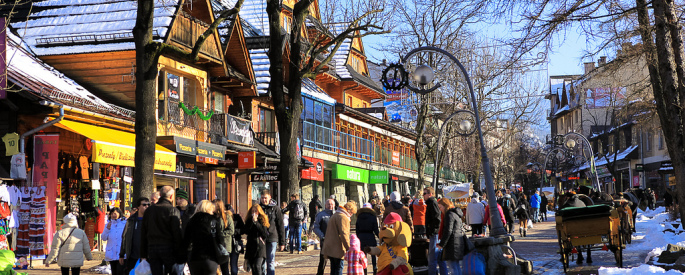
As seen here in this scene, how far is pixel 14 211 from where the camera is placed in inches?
700

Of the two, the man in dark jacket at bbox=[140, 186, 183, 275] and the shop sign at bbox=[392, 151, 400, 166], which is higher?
the shop sign at bbox=[392, 151, 400, 166]

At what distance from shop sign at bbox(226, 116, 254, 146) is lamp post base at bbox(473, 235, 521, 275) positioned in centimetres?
1459

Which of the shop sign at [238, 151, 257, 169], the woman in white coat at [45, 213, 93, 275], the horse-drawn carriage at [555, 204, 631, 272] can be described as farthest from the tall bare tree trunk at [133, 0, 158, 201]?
the shop sign at [238, 151, 257, 169]

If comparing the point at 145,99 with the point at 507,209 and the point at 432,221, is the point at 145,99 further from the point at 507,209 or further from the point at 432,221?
the point at 507,209

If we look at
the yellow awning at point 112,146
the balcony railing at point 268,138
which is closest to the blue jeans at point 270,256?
the yellow awning at point 112,146

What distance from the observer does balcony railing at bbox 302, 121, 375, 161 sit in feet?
118

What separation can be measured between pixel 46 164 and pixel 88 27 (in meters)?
6.32

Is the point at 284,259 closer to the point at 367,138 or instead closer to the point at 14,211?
the point at 14,211

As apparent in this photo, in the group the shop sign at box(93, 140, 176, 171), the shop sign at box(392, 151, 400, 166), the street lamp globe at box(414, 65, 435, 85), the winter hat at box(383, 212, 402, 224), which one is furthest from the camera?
the shop sign at box(392, 151, 400, 166)

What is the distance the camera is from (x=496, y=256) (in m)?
13.1

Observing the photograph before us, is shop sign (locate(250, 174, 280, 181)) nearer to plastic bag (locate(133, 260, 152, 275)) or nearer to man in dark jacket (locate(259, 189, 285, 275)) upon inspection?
man in dark jacket (locate(259, 189, 285, 275))

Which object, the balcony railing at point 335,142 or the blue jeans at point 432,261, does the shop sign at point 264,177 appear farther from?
the blue jeans at point 432,261

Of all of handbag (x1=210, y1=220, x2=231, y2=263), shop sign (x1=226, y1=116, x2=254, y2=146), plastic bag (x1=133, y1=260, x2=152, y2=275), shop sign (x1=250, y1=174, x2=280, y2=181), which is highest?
shop sign (x1=226, y1=116, x2=254, y2=146)

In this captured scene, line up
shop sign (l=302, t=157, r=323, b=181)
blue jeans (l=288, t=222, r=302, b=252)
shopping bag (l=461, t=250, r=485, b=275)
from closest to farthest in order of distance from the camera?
1. shopping bag (l=461, t=250, r=485, b=275)
2. blue jeans (l=288, t=222, r=302, b=252)
3. shop sign (l=302, t=157, r=323, b=181)
